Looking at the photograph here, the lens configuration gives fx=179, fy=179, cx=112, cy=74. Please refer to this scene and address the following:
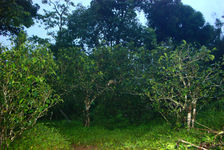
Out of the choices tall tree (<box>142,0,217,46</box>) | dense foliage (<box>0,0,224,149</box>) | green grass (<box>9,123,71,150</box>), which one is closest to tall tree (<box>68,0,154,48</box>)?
dense foliage (<box>0,0,224,149</box>)

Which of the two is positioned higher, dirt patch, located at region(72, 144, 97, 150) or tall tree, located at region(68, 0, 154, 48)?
tall tree, located at region(68, 0, 154, 48)

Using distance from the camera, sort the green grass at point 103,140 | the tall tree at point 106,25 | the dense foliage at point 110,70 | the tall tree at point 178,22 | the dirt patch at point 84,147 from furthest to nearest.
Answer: the tall tree at point 178,22
the tall tree at point 106,25
the dirt patch at point 84,147
the green grass at point 103,140
the dense foliage at point 110,70

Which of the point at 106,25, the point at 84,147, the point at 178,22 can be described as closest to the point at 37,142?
the point at 84,147

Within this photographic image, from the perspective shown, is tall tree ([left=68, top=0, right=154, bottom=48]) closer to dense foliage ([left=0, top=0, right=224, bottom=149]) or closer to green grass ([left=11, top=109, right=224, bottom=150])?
dense foliage ([left=0, top=0, right=224, bottom=149])

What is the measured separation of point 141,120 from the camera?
701 inches

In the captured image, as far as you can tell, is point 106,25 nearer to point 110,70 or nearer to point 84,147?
point 110,70

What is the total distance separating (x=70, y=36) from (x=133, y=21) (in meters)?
8.69

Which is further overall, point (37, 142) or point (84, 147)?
point (84, 147)

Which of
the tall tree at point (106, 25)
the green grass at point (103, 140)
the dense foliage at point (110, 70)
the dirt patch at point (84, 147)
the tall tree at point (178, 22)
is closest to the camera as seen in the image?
the dense foliage at point (110, 70)

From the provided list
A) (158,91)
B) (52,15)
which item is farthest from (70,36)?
(158,91)

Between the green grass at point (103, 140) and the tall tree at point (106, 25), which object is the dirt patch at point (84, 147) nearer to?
the green grass at point (103, 140)

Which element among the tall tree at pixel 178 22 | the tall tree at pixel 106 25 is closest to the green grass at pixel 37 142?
the tall tree at pixel 106 25

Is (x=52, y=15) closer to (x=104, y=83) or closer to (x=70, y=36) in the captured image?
(x=70, y=36)

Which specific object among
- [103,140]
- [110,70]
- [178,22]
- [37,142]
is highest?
[178,22]
